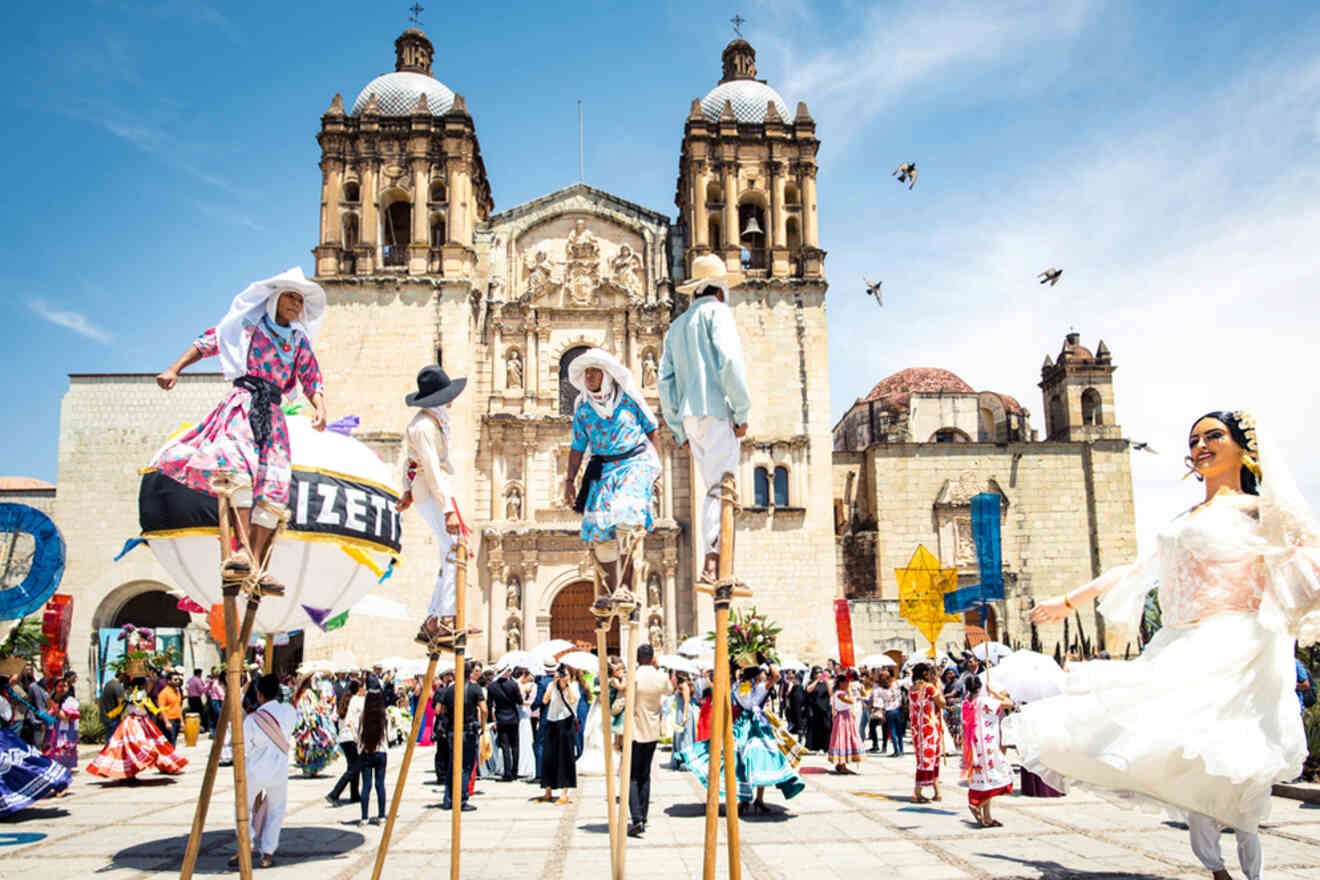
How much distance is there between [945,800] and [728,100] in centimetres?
2202

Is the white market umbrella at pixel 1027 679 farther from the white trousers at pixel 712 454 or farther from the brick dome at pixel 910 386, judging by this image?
the brick dome at pixel 910 386

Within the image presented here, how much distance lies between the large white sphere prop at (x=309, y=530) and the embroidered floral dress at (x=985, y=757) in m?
5.53

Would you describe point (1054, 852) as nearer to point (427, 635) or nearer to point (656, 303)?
point (427, 635)

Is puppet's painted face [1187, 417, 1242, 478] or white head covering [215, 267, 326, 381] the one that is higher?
white head covering [215, 267, 326, 381]

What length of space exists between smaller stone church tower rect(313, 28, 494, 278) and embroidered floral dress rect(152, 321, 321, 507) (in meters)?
20.8

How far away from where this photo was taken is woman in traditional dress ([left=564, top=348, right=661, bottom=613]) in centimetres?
520

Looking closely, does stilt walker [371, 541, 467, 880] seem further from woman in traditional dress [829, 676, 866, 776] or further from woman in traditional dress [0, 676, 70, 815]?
woman in traditional dress [829, 676, 866, 776]

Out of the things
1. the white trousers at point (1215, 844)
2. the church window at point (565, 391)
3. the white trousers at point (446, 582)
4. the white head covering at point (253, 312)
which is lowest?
the white trousers at point (1215, 844)

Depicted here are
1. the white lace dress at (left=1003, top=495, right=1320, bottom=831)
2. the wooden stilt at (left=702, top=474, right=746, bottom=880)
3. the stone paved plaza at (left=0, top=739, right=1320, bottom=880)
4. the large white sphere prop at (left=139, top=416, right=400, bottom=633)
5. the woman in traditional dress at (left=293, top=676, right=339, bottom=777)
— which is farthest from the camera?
the woman in traditional dress at (left=293, top=676, right=339, bottom=777)

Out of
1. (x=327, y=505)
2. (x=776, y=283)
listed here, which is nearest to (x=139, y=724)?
(x=327, y=505)

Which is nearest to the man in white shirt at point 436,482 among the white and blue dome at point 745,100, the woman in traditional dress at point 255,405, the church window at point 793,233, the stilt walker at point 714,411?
the woman in traditional dress at point 255,405

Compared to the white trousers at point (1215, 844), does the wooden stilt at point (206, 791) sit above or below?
above

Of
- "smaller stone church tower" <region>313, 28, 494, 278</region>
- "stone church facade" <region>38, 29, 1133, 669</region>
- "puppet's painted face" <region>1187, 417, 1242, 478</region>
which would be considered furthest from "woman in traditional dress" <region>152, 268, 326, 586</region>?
"smaller stone church tower" <region>313, 28, 494, 278</region>

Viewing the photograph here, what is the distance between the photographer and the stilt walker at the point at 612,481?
5.15m
